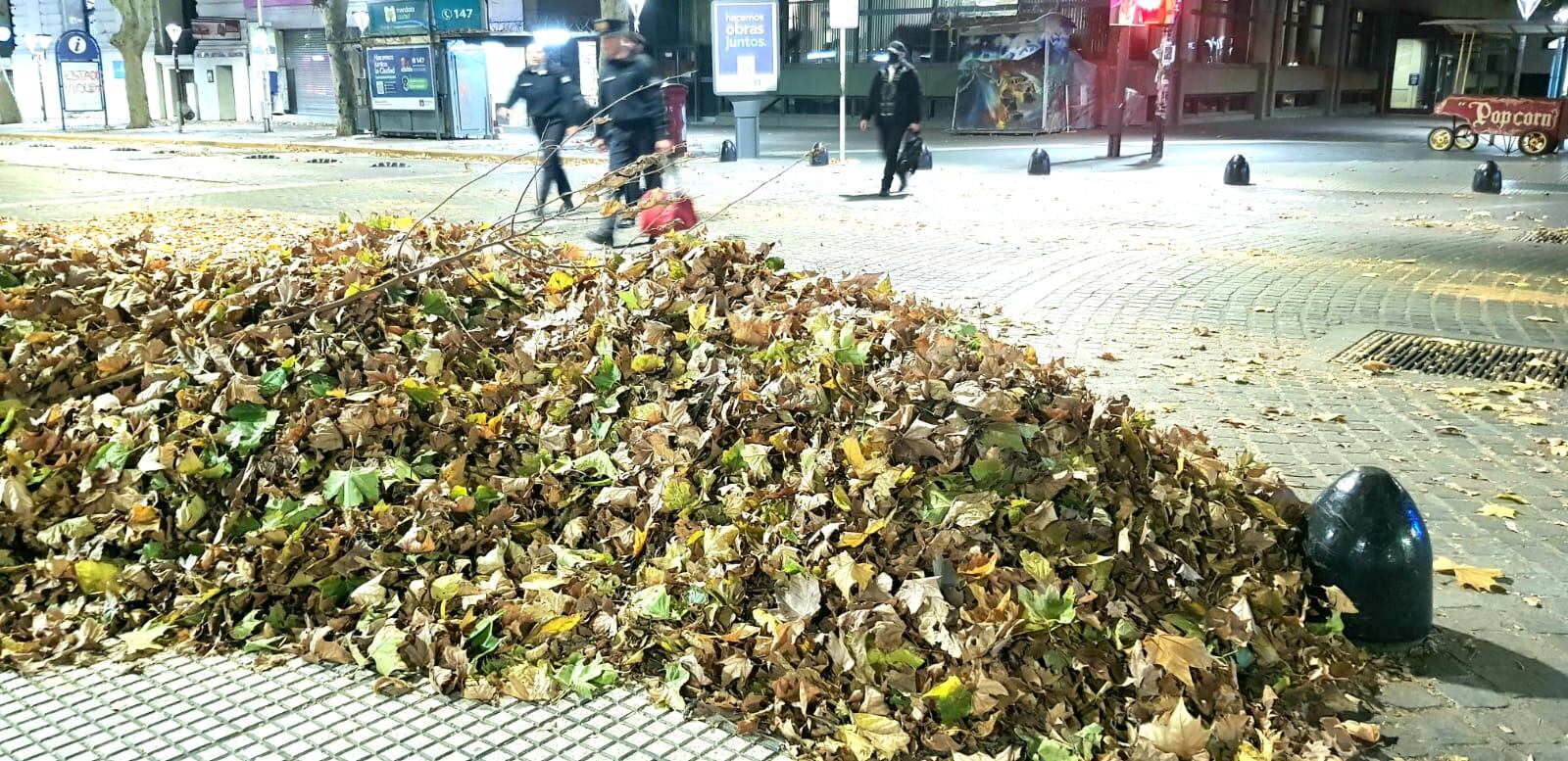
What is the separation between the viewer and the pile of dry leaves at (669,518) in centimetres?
307

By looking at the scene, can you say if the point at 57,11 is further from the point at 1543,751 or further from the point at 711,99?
the point at 1543,751

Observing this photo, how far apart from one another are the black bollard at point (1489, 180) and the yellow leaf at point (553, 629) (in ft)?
53.5

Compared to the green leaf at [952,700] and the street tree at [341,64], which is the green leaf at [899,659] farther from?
the street tree at [341,64]

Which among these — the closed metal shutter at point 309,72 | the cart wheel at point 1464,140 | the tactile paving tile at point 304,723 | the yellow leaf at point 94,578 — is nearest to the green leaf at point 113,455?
the yellow leaf at point 94,578

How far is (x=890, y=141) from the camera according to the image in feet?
50.3

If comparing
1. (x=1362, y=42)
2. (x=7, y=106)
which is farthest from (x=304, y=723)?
(x=1362, y=42)

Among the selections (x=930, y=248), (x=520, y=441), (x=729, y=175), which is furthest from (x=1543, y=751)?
(x=729, y=175)

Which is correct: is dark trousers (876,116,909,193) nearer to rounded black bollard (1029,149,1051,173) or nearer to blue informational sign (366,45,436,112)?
rounded black bollard (1029,149,1051,173)

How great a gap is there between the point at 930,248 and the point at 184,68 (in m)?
44.5

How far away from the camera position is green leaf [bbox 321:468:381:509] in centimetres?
379

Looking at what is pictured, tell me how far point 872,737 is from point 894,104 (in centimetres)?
1296

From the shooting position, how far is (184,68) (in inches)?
1831

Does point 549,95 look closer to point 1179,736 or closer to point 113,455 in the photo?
point 113,455

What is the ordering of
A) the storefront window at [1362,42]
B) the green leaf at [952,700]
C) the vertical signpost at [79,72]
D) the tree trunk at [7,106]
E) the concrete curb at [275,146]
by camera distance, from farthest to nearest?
the storefront window at [1362,42]
the tree trunk at [7,106]
the vertical signpost at [79,72]
the concrete curb at [275,146]
the green leaf at [952,700]
